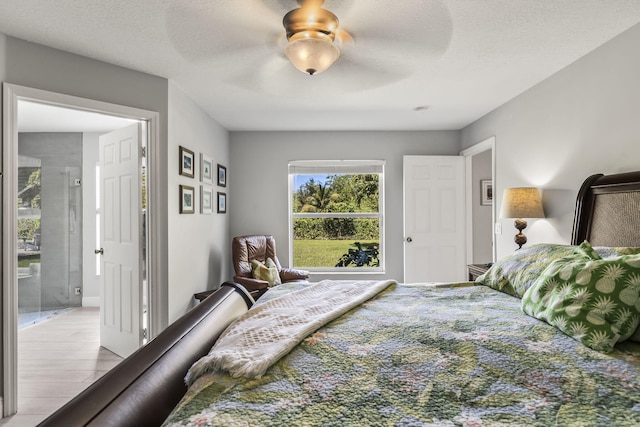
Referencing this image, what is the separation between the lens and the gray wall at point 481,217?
520 centimetres

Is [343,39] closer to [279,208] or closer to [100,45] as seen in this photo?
[100,45]

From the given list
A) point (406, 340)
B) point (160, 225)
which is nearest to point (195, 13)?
point (160, 225)

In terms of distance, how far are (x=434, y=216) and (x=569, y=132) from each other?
2207 mm

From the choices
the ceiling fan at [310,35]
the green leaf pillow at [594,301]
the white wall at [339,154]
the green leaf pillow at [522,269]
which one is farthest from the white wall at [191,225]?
the green leaf pillow at [594,301]

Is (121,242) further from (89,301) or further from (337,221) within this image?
(337,221)

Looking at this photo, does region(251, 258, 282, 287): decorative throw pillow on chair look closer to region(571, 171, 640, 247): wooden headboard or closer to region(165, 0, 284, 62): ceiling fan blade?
region(165, 0, 284, 62): ceiling fan blade

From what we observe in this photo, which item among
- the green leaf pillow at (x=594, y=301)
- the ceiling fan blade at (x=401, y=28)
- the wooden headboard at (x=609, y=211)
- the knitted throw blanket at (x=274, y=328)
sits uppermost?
the ceiling fan blade at (x=401, y=28)

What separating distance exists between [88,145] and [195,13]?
384 centimetres

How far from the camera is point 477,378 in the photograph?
981mm

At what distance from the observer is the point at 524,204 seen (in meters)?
2.98

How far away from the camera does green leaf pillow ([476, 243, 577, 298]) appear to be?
6.16 feet

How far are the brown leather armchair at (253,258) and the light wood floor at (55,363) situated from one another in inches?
54.5

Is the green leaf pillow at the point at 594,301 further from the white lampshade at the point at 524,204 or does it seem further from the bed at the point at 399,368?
the white lampshade at the point at 524,204

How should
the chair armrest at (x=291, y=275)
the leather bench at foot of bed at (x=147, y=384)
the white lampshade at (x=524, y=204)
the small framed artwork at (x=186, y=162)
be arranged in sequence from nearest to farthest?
the leather bench at foot of bed at (x=147, y=384) → the white lampshade at (x=524, y=204) → the small framed artwork at (x=186, y=162) → the chair armrest at (x=291, y=275)
